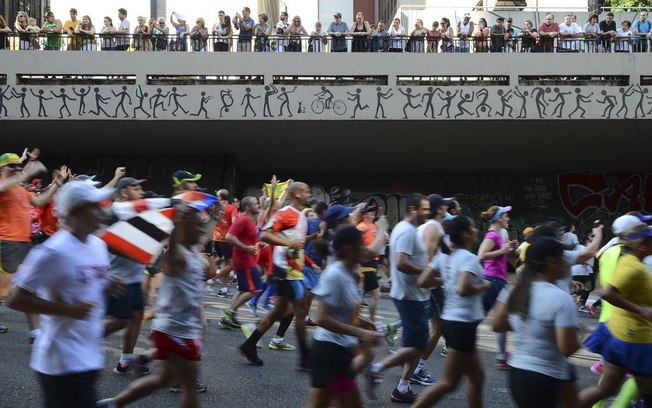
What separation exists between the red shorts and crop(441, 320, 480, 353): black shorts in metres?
1.83

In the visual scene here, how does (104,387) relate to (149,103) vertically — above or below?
below

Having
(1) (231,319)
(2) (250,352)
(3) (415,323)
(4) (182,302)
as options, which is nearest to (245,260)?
(1) (231,319)

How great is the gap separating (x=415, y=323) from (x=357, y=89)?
53.0 ft

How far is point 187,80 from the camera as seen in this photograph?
22625 millimetres

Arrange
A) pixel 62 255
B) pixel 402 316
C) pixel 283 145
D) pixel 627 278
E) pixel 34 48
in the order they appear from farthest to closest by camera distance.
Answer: pixel 283 145
pixel 34 48
pixel 402 316
pixel 627 278
pixel 62 255

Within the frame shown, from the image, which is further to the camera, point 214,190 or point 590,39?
point 214,190

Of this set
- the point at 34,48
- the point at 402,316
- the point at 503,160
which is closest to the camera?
the point at 402,316

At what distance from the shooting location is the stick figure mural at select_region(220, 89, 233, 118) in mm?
22531

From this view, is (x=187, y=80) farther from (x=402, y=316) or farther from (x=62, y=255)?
(x=62, y=255)

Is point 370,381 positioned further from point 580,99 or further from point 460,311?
point 580,99

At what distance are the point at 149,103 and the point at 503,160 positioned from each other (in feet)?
40.3

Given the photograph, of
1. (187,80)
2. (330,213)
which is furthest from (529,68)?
(330,213)

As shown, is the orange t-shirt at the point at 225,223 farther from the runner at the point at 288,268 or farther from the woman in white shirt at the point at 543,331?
the woman in white shirt at the point at 543,331

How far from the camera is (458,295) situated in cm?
613
